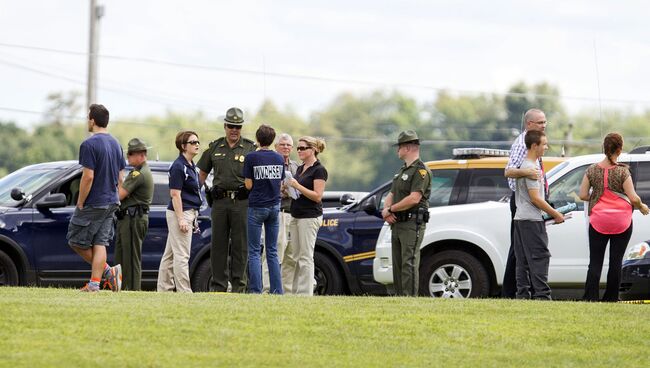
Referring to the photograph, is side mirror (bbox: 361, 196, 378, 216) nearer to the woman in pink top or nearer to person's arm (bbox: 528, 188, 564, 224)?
the woman in pink top

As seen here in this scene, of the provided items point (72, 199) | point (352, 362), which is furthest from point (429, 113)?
point (352, 362)

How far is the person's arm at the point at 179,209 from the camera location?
47.6 ft

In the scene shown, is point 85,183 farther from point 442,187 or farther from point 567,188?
point 567,188

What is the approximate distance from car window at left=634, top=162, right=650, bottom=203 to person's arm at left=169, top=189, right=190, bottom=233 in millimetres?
4830

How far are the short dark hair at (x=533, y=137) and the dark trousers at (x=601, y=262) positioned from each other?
3.74 ft

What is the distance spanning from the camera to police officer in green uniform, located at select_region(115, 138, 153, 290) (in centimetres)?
1457

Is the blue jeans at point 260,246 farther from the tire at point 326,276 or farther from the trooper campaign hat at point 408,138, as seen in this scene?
the tire at point 326,276

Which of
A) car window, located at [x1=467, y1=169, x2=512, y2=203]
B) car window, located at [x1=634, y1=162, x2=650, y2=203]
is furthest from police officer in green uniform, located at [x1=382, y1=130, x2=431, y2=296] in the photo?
car window, located at [x1=634, y1=162, x2=650, y2=203]

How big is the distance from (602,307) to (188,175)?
15.7 feet

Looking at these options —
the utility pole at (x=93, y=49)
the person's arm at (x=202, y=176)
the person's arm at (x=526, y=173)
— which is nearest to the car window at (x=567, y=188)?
the person's arm at (x=526, y=173)

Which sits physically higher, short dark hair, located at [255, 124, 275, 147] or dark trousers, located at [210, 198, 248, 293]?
short dark hair, located at [255, 124, 275, 147]

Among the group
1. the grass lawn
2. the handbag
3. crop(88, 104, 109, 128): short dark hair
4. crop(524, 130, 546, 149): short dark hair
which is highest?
crop(88, 104, 109, 128): short dark hair

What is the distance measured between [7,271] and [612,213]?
22.5ft

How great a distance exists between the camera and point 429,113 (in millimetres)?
108062
